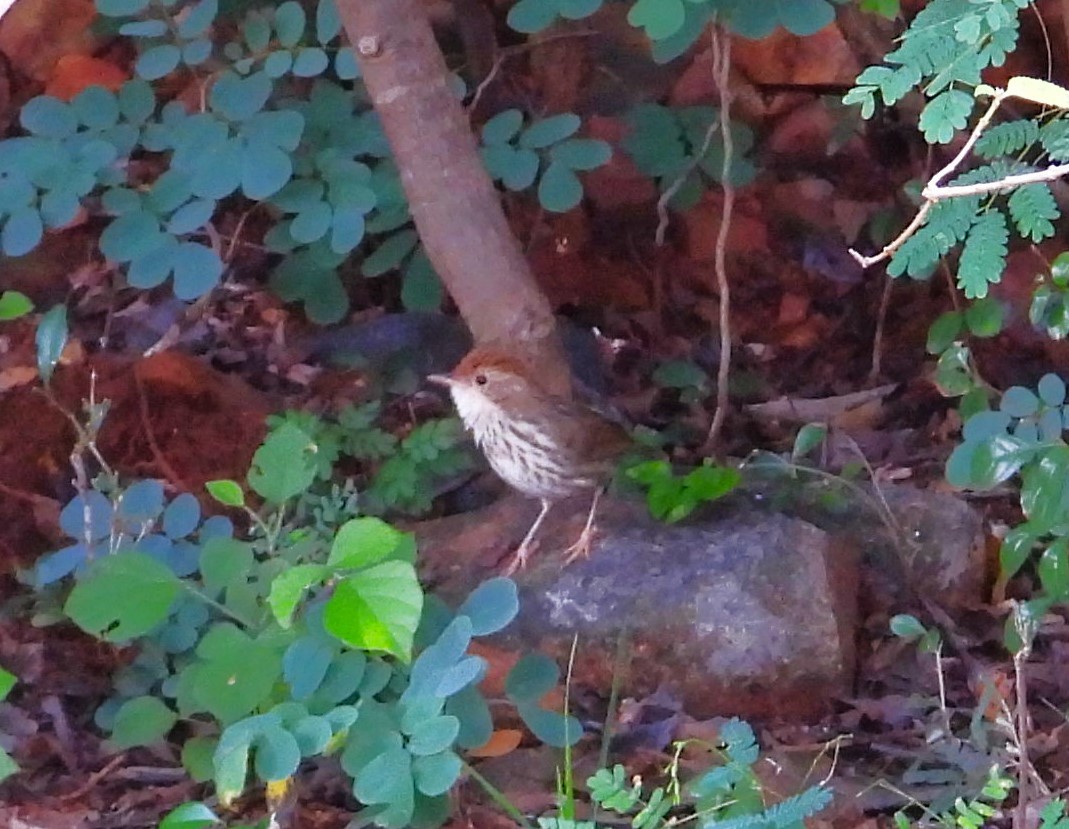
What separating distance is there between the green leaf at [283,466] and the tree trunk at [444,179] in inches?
40.3

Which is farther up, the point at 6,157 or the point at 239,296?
the point at 6,157

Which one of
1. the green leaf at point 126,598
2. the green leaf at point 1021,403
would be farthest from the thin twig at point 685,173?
the green leaf at point 126,598

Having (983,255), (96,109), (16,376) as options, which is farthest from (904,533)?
(16,376)

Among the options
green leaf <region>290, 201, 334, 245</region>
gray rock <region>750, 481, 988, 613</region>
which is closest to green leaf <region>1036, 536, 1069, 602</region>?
gray rock <region>750, 481, 988, 613</region>

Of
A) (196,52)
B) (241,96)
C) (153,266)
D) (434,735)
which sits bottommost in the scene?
(434,735)

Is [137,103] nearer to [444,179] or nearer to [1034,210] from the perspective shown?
[444,179]

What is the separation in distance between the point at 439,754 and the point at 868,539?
1.66 metres

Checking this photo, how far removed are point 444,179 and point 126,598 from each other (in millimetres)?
1393

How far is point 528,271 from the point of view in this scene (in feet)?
11.5

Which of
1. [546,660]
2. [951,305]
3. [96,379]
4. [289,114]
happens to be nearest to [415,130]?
[289,114]

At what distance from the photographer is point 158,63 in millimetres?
3426

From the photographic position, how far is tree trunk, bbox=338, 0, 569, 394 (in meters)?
3.28

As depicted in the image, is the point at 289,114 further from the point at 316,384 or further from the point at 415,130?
the point at 316,384

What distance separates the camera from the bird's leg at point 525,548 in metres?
3.26
